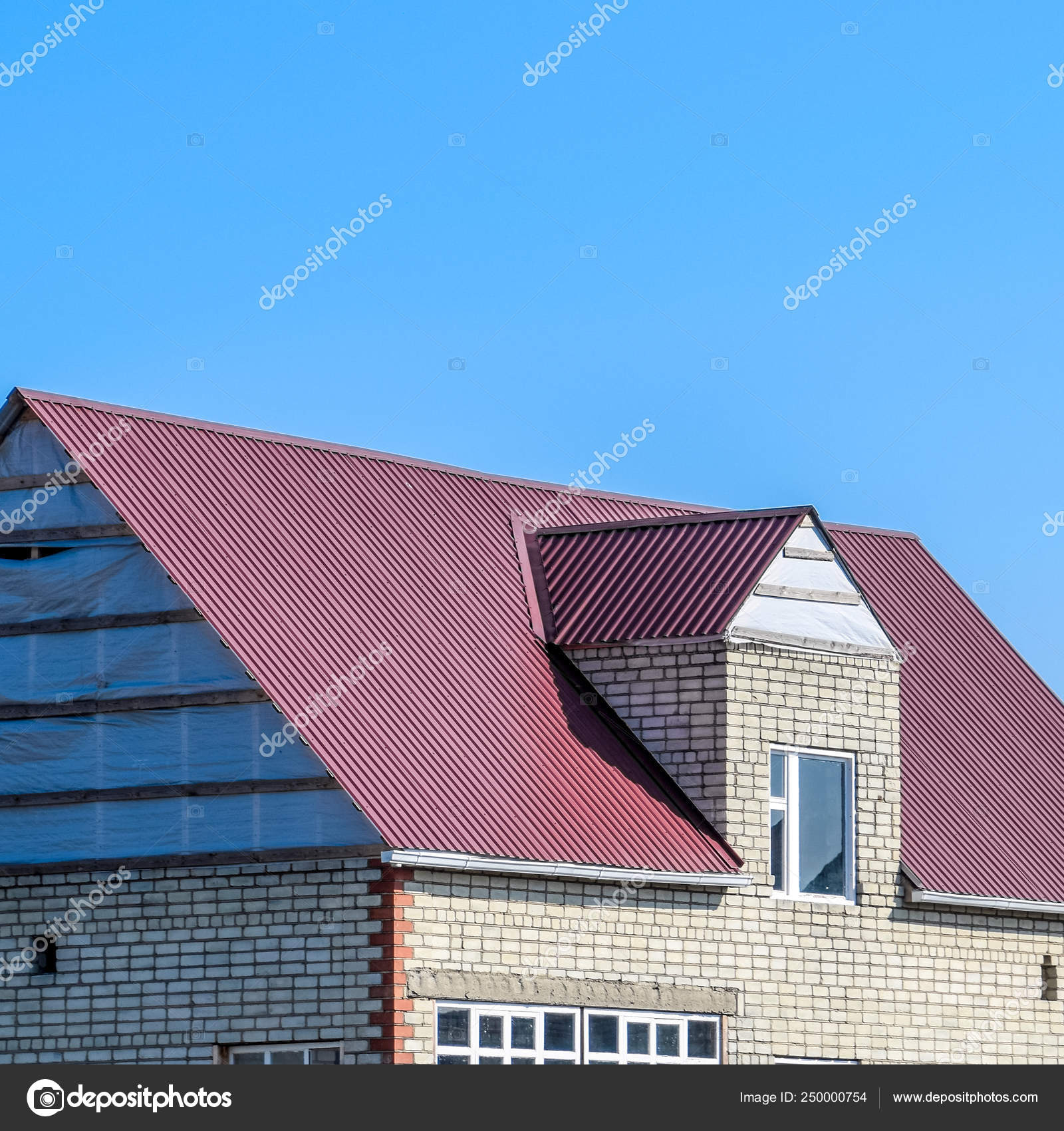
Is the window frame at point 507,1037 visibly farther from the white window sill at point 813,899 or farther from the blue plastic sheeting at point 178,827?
the white window sill at point 813,899

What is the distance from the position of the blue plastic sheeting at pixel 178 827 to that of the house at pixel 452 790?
0.03 metres

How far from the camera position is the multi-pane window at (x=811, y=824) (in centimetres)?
2481

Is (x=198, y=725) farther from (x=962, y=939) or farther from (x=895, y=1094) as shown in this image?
(x=962, y=939)

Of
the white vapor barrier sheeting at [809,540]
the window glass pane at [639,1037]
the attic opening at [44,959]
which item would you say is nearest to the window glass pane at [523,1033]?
the window glass pane at [639,1037]

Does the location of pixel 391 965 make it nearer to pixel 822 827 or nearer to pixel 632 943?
pixel 632 943

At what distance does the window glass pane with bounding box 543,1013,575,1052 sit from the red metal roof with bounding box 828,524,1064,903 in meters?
5.13

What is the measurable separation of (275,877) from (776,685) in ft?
20.5

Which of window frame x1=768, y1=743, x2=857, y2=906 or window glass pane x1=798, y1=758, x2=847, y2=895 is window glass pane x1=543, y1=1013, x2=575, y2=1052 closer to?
window frame x1=768, y1=743, x2=857, y2=906

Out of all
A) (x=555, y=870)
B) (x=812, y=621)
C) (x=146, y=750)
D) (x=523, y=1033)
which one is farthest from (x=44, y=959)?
(x=812, y=621)

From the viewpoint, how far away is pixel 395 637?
2406 cm

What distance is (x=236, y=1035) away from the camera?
70.2ft

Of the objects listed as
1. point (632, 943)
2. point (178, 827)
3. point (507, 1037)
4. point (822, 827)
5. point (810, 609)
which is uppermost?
point (810, 609)

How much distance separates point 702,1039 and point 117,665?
6918 millimetres

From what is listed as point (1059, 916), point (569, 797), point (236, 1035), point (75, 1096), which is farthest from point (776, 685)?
point (75, 1096)
